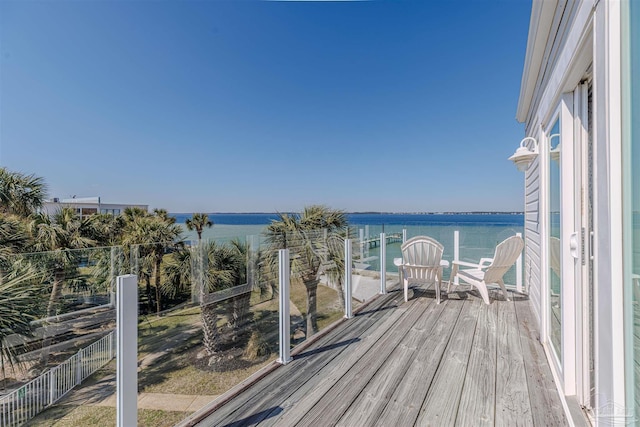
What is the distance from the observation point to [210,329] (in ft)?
6.07

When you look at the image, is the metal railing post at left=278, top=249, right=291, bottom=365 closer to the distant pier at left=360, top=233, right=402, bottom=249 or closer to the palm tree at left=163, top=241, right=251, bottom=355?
the palm tree at left=163, top=241, right=251, bottom=355

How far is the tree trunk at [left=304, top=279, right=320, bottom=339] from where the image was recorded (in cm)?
252

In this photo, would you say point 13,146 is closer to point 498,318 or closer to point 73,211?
point 73,211

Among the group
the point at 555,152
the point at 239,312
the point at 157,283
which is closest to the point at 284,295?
the point at 239,312

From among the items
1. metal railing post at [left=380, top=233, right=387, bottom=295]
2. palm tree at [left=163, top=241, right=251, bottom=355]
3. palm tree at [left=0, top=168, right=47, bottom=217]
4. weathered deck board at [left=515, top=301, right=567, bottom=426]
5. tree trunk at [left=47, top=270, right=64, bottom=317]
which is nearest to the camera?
tree trunk at [left=47, top=270, right=64, bottom=317]

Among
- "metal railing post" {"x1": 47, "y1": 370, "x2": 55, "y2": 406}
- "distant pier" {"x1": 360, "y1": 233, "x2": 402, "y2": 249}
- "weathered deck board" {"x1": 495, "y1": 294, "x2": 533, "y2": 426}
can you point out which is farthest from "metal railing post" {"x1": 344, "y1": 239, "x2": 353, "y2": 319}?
"metal railing post" {"x1": 47, "y1": 370, "x2": 55, "y2": 406}

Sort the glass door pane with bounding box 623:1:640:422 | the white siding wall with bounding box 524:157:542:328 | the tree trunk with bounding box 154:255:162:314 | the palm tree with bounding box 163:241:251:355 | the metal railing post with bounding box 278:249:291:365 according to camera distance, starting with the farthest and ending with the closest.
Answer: the white siding wall with bounding box 524:157:542:328, the metal railing post with bounding box 278:249:291:365, the palm tree with bounding box 163:241:251:355, the tree trunk with bounding box 154:255:162:314, the glass door pane with bounding box 623:1:640:422

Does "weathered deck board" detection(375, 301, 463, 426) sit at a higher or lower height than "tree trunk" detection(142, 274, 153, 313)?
lower

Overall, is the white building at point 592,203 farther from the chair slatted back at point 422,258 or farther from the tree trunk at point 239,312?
the tree trunk at point 239,312

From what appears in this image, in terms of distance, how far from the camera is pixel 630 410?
2.39 feet

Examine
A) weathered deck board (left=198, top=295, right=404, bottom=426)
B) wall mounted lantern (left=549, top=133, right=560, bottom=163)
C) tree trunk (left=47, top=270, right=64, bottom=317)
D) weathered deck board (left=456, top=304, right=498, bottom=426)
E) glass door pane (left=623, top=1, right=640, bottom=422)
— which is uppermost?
wall mounted lantern (left=549, top=133, right=560, bottom=163)

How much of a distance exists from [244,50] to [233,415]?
903cm

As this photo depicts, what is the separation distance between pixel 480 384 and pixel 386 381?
23.8 inches

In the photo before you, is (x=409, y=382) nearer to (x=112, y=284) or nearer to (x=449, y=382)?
(x=449, y=382)
